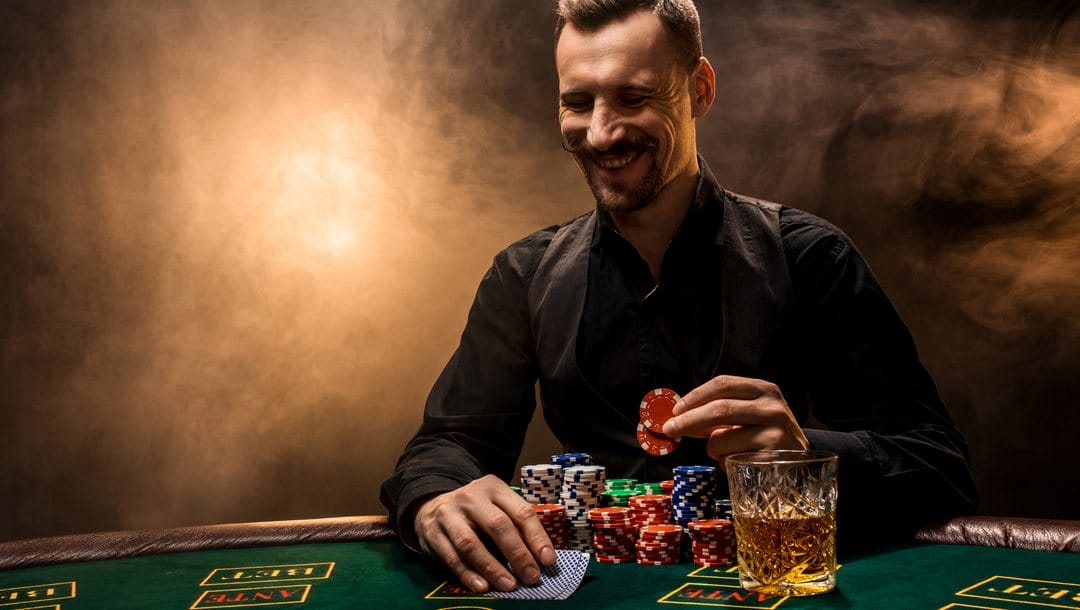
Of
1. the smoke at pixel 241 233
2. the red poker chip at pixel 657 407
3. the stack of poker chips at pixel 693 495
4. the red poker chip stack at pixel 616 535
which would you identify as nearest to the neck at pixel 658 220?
the red poker chip at pixel 657 407

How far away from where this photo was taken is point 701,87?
2562 mm

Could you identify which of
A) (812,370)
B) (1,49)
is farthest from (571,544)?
(1,49)

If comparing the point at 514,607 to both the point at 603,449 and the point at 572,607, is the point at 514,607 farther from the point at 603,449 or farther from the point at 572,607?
the point at 603,449

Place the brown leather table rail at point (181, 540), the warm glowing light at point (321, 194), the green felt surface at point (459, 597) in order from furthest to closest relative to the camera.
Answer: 1. the warm glowing light at point (321, 194)
2. the brown leather table rail at point (181, 540)
3. the green felt surface at point (459, 597)

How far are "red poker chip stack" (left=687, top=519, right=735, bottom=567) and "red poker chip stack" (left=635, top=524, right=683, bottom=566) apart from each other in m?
0.03

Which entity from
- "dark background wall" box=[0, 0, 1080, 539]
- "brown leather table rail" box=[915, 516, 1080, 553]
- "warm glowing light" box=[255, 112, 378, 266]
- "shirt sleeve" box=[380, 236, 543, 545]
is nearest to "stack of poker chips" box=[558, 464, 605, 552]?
"shirt sleeve" box=[380, 236, 543, 545]

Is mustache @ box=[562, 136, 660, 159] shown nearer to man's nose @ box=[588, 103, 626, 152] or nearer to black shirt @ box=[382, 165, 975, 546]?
man's nose @ box=[588, 103, 626, 152]

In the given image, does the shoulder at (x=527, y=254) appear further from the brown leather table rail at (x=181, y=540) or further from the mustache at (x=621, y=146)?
the brown leather table rail at (x=181, y=540)

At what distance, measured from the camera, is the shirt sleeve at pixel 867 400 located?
1.82 meters

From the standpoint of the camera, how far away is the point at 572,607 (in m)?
1.42

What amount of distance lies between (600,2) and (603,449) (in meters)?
1.04

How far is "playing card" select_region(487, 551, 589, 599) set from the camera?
1.49 metres

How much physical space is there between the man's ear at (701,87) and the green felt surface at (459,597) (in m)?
1.23

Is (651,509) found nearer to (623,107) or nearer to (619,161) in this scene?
(619,161)
